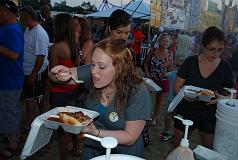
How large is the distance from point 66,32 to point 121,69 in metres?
1.60

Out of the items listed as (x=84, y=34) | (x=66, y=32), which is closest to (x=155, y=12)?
(x=84, y=34)

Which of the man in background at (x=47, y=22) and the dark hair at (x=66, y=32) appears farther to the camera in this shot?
the man in background at (x=47, y=22)

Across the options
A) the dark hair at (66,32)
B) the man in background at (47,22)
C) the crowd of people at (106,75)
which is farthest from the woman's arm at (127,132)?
the man in background at (47,22)

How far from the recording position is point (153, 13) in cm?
431

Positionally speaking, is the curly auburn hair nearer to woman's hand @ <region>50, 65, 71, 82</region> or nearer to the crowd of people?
the crowd of people

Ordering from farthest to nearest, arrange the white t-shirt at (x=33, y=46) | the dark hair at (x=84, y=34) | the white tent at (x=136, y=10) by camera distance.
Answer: the white tent at (x=136, y=10) → the white t-shirt at (x=33, y=46) → the dark hair at (x=84, y=34)

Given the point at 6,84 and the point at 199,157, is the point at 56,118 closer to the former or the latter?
the point at 199,157

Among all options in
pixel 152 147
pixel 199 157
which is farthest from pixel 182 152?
pixel 152 147

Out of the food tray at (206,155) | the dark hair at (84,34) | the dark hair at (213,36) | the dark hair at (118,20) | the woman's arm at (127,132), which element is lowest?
the food tray at (206,155)

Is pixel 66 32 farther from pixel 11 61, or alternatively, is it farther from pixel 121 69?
pixel 121 69

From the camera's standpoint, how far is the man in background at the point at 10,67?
286 cm

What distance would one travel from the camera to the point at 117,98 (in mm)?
1446

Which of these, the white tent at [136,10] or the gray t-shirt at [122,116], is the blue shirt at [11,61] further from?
the white tent at [136,10]

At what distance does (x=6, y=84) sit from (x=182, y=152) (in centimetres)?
232
